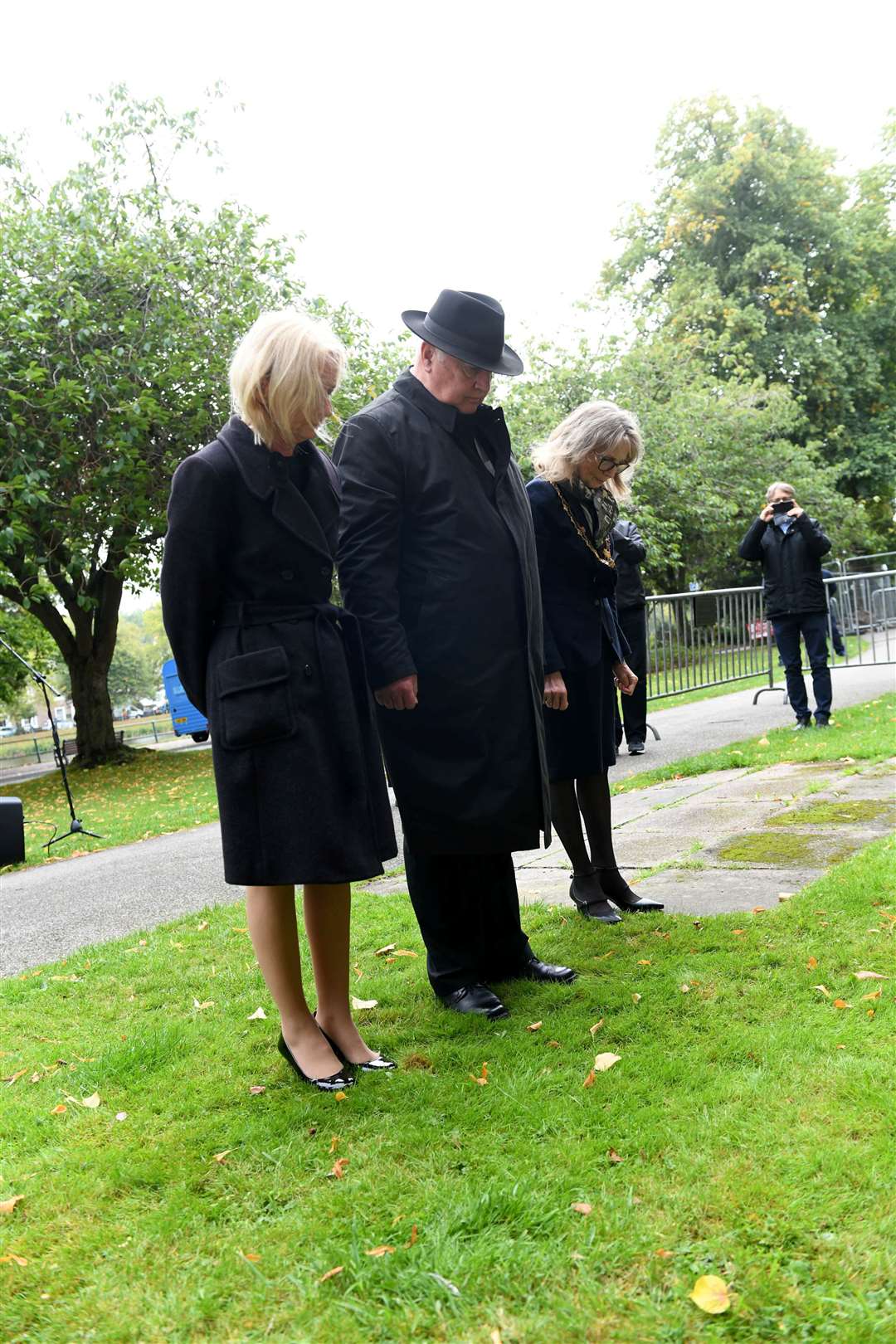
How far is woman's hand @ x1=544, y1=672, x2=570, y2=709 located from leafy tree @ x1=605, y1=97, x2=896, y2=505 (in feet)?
98.0

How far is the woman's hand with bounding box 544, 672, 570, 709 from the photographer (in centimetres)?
404

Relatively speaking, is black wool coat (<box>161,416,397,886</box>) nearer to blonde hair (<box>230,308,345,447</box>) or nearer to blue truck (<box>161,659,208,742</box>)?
blonde hair (<box>230,308,345,447</box>)

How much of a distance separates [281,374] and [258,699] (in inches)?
34.0

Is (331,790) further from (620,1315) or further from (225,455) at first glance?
(620,1315)

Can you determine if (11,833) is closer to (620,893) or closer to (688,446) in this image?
(620,893)

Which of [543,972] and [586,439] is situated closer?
[543,972]

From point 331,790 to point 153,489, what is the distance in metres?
13.7

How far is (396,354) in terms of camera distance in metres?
19.8

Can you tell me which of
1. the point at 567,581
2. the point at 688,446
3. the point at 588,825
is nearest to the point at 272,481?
the point at 567,581

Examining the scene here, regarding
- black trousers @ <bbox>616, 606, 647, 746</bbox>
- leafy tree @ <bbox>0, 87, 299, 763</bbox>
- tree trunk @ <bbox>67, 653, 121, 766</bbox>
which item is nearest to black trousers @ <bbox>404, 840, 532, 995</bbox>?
black trousers @ <bbox>616, 606, 647, 746</bbox>

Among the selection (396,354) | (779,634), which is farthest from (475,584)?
(396,354)

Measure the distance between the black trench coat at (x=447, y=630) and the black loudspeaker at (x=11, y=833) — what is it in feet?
17.9

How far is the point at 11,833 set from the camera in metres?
7.95

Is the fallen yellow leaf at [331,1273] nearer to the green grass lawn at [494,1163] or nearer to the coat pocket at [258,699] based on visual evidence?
the green grass lawn at [494,1163]
